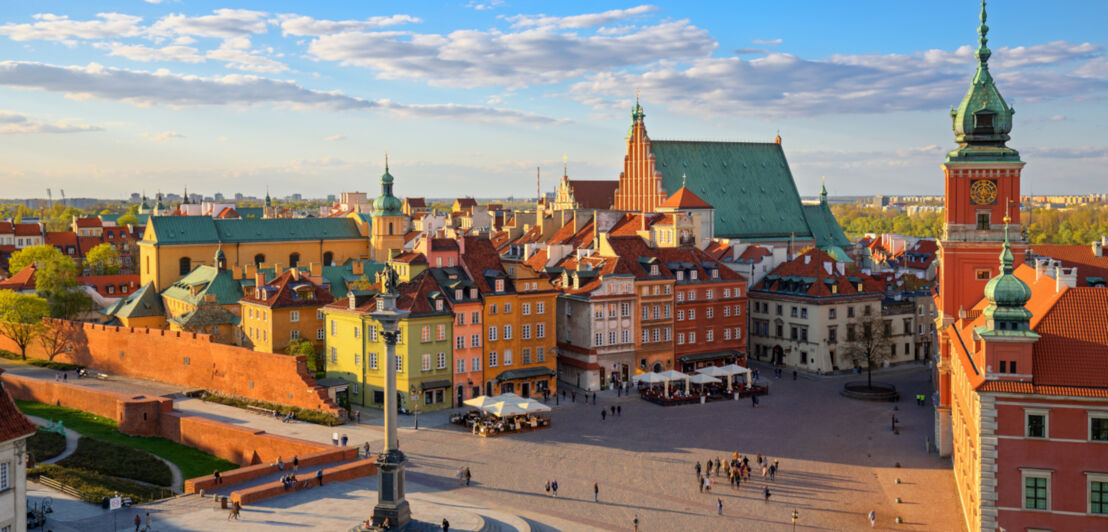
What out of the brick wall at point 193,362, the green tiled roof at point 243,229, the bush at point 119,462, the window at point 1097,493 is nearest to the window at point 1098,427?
the window at point 1097,493

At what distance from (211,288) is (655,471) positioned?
150 ft

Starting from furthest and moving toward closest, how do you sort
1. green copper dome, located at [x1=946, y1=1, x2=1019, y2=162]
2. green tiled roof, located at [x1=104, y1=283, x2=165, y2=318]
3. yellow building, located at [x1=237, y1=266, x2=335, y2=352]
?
green tiled roof, located at [x1=104, y1=283, x2=165, y2=318], yellow building, located at [x1=237, y1=266, x2=335, y2=352], green copper dome, located at [x1=946, y1=1, x2=1019, y2=162]

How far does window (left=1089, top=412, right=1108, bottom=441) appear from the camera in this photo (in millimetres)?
35000

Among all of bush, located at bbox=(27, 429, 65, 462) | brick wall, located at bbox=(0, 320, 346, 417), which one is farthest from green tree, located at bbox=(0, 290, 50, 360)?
bush, located at bbox=(27, 429, 65, 462)

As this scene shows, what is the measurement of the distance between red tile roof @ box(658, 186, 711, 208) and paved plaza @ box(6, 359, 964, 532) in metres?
29.7

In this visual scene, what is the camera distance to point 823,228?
113m

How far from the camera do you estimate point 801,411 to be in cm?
6369

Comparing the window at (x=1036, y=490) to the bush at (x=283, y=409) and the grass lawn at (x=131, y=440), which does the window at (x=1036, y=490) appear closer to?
the bush at (x=283, y=409)

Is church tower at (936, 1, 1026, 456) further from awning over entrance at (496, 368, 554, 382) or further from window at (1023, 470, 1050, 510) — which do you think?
awning over entrance at (496, 368, 554, 382)

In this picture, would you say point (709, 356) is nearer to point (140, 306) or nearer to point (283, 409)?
point (283, 409)

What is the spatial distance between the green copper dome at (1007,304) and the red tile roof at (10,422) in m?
33.6

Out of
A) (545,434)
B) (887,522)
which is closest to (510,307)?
(545,434)

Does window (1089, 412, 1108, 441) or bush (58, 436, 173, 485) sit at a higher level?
window (1089, 412, 1108, 441)

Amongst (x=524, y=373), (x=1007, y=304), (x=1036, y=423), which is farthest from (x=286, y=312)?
(x=1036, y=423)
